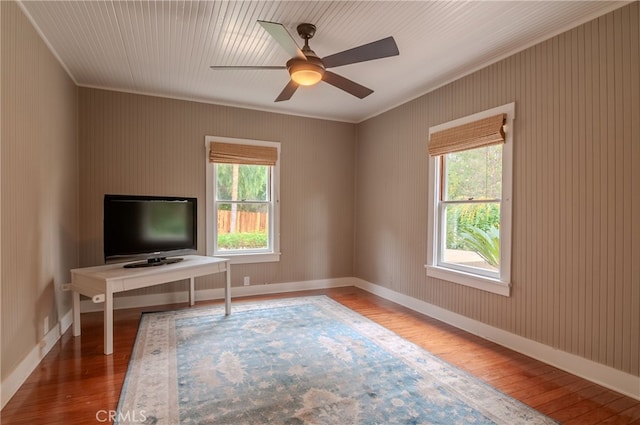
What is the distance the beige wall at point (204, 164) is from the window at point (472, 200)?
5.87ft

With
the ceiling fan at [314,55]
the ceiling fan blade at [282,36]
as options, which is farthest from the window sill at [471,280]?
the ceiling fan blade at [282,36]

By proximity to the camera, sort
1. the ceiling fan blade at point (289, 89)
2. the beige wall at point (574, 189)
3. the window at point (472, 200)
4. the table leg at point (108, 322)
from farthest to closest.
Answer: the window at point (472, 200), the ceiling fan blade at point (289, 89), the table leg at point (108, 322), the beige wall at point (574, 189)

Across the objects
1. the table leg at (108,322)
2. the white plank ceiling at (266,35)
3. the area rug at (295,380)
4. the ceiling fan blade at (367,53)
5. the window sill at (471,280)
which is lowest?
the area rug at (295,380)

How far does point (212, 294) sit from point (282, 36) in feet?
11.4

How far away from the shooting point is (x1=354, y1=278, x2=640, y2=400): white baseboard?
2293 millimetres

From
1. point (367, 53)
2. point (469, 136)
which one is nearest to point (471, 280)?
point (469, 136)

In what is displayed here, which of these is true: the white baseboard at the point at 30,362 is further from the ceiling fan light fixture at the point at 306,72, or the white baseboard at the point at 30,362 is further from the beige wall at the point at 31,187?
the ceiling fan light fixture at the point at 306,72

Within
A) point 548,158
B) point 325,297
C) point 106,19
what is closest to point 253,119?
point 106,19

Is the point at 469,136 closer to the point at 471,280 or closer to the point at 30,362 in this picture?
the point at 471,280

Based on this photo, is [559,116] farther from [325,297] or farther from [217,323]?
[217,323]

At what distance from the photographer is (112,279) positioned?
2859 mm

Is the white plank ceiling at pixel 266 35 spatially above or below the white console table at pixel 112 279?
above

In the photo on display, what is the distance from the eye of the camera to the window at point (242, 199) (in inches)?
179

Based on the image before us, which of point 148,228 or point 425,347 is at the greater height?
point 148,228
